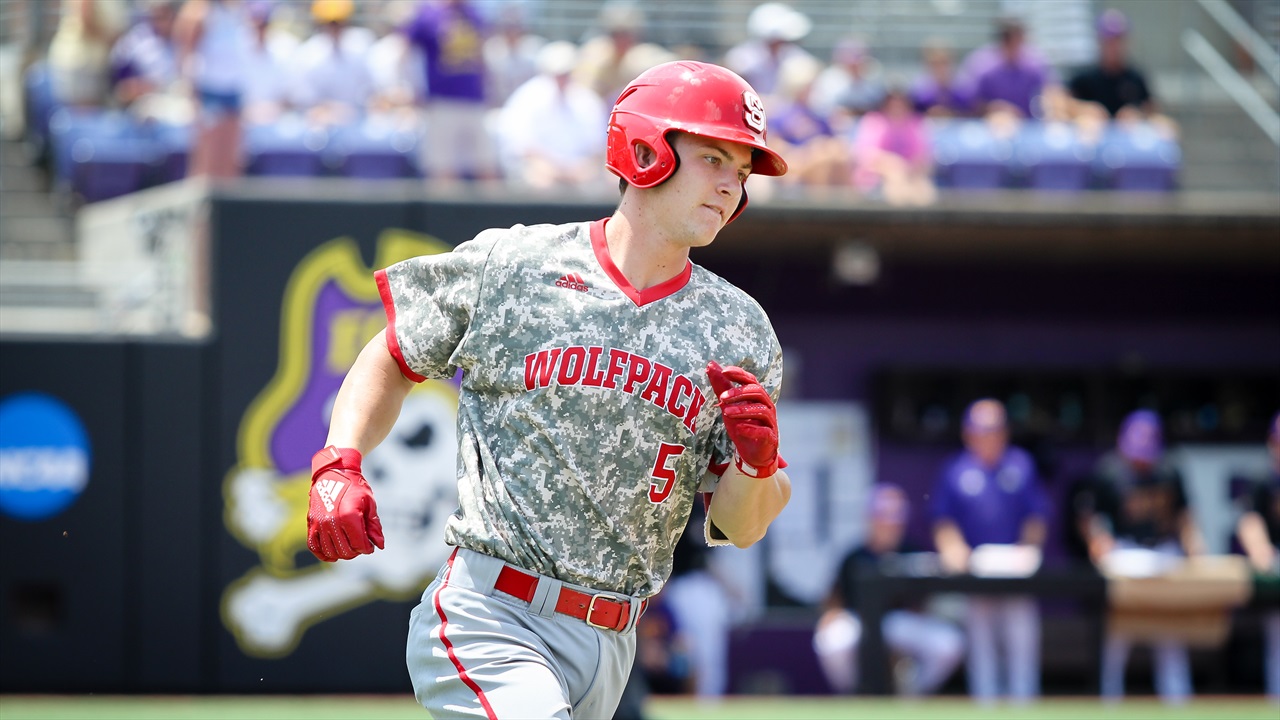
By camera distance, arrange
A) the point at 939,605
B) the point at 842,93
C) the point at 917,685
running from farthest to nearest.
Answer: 1. the point at 842,93
2. the point at 939,605
3. the point at 917,685

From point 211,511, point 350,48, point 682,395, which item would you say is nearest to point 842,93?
point 350,48

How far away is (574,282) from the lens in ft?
10.3

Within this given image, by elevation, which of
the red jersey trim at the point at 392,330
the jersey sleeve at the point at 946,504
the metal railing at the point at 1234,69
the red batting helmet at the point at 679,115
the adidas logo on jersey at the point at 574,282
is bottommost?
the jersey sleeve at the point at 946,504

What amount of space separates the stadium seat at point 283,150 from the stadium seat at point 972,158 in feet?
14.0

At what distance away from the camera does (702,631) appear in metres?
10.1

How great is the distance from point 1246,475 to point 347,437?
1030 cm

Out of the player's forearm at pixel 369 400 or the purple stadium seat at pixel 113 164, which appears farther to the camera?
the purple stadium seat at pixel 113 164

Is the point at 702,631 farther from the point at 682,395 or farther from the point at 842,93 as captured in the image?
the point at 682,395

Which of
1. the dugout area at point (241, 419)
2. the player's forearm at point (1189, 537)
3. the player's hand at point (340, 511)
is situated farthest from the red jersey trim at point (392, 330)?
the player's forearm at point (1189, 537)

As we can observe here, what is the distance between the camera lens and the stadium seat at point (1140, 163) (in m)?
11.4

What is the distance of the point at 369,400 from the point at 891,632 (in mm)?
6903

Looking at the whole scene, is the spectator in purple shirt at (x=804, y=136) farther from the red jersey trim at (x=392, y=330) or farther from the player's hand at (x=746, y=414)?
the player's hand at (x=746, y=414)

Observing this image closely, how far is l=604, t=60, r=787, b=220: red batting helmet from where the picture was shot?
3059 millimetres

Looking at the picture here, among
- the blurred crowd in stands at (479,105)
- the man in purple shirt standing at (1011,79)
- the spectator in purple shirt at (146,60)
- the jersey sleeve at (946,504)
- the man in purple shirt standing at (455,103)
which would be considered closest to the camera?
the jersey sleeve at (946,504)
